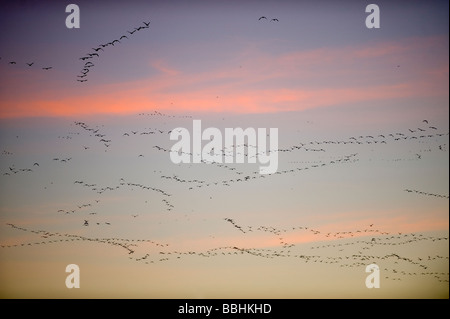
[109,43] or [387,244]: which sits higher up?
[109,43]

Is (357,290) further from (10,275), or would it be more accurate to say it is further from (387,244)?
(10,275)

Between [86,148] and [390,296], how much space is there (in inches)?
95.2

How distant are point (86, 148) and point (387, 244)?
226 cm

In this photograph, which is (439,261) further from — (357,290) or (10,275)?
(10,275)

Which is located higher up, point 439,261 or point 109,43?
point 109,43

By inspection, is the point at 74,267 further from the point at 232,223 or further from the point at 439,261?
the point at 439,261

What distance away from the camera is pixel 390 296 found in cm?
2342

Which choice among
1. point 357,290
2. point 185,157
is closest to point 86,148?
point 185,157

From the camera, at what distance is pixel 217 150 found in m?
23.5

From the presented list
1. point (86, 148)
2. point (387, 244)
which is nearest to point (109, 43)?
point (86, 148)
